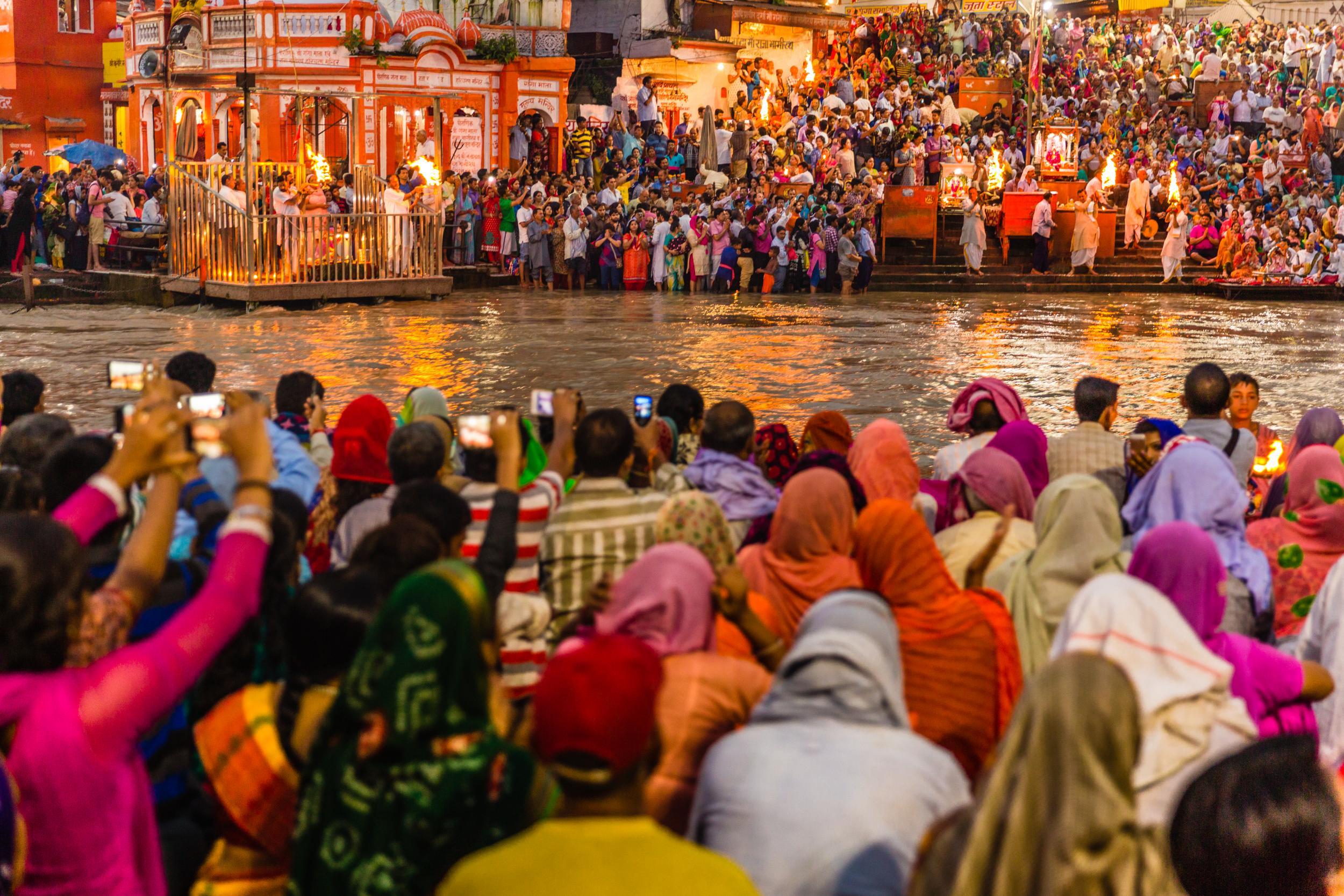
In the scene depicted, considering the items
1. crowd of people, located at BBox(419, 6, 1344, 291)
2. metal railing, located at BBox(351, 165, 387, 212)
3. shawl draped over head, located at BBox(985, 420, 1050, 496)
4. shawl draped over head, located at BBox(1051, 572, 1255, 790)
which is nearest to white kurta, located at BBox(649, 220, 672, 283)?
crowd of people, located at BBox(419, 6, 1344, 291)

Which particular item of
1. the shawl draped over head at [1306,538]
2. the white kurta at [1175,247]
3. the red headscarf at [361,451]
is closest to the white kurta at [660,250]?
the white kurta at [1175,247]

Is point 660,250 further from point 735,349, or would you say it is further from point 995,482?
point 995,482

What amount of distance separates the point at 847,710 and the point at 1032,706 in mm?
677

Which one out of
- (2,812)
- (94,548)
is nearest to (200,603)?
(2,812)

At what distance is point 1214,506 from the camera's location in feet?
16.4

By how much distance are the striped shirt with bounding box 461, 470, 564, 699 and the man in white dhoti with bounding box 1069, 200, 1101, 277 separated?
74.7 ft

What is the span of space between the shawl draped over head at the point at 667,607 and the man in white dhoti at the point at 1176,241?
24177mm

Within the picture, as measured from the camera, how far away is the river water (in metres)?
13.3

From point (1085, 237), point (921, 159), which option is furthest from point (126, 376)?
point (921, 159)

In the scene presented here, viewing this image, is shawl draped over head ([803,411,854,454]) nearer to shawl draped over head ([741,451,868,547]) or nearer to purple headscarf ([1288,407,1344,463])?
shawl draped over head ([741,451,868,547])

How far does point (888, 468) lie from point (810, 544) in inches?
72.3

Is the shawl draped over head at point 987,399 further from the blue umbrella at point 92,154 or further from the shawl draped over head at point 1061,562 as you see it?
the blue umbrella at point 92,154

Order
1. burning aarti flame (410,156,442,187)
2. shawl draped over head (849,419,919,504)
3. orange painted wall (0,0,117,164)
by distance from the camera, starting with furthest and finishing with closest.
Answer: orange painted wall (0,0,117,164)
burning aarti flame (410,156,442,187)
shawl draped over head (849,419,919,504)

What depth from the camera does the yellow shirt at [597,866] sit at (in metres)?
2.19
